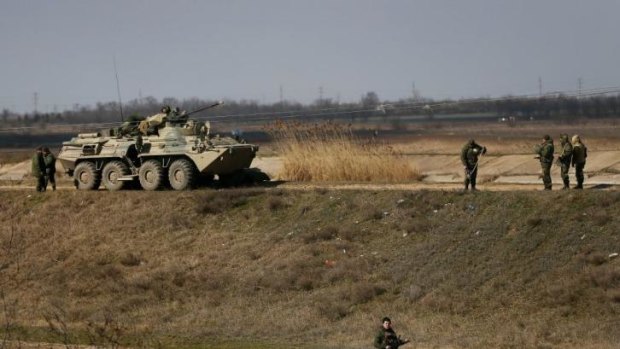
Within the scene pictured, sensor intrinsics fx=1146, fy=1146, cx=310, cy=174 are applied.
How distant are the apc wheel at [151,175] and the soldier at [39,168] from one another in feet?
12.1

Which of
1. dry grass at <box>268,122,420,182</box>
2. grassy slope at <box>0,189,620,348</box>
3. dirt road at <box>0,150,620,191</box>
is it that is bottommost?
grassy slope at <box>0,189,620,348</box>

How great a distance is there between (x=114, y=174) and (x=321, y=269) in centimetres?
1146

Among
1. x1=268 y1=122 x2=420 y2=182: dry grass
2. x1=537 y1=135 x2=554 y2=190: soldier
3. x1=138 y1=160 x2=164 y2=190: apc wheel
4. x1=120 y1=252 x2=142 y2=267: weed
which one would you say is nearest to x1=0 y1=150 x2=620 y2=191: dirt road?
x1=268 y1=122 x2=420 y2=182: dry grass

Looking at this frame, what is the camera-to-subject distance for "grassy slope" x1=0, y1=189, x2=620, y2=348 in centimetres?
2189

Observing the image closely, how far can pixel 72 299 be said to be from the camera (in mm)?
27438

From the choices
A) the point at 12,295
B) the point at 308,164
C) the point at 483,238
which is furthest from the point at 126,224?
the point at 483,238

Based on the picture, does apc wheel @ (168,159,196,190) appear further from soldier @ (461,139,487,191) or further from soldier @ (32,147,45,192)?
soldier @ (461,139,487,191)

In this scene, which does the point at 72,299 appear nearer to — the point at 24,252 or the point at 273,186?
the point at 24,252

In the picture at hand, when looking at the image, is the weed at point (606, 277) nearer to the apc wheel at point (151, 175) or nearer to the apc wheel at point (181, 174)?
the apc wheel at point (181, 174)

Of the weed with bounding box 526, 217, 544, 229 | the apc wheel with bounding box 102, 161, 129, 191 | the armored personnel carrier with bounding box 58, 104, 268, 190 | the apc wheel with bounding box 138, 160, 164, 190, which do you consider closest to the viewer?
the weed with bounding box 526, 217, 544, 229

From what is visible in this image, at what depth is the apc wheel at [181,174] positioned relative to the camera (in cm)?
3366

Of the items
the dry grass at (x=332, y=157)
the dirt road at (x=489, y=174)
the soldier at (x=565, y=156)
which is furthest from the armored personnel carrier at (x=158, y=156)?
the soldier at (x=565, y=156)

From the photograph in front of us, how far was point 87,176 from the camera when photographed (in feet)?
118

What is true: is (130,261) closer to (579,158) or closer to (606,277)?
(579,158)
